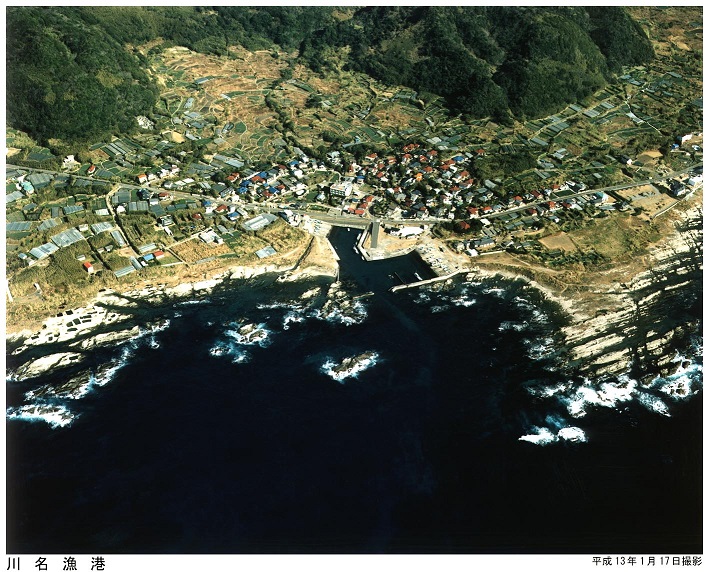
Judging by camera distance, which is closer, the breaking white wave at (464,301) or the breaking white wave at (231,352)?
the breaking white wave at (231,352)

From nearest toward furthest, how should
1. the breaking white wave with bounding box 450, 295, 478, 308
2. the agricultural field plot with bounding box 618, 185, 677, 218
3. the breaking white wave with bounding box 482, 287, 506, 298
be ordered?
the breaking white wave with bounding box 450, 295, 478, 308 < the breaking white wave with bounding box 482, 287, 506, 298 < the agricultural field plot with bounding box 618, 185, 677, 218

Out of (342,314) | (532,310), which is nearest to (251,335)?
(342,314)

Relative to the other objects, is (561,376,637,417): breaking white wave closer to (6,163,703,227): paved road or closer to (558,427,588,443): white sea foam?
(558,427,588,443): white sea foam

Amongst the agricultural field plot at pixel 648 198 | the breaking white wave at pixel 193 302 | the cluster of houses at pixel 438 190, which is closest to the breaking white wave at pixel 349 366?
the breaking white wave at pixel 193 302

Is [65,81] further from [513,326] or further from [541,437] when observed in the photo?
[541,437]

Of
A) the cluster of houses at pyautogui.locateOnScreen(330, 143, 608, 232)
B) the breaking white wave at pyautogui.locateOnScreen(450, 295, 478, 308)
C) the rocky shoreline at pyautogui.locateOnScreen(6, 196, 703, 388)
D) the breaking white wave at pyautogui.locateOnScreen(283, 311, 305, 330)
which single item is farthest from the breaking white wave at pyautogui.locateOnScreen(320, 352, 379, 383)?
the cluster of houses at pyautogui.locateOnScreen(330, 143, 608, 232)

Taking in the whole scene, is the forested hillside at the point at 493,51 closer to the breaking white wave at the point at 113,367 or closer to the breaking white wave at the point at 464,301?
the breaking white wave at the point at 464,301
